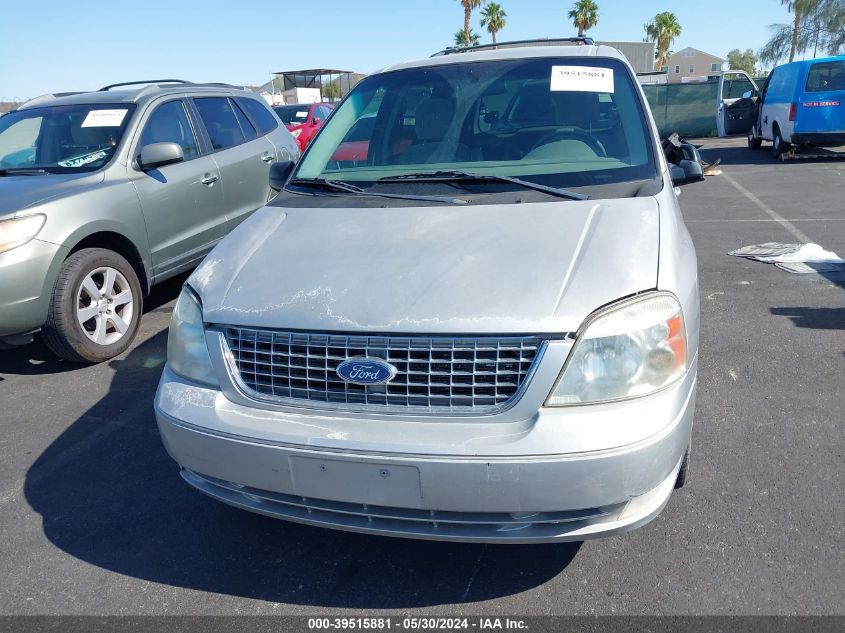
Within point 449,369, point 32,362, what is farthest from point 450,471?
point 32,362

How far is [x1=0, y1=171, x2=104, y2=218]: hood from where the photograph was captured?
4.35 metres

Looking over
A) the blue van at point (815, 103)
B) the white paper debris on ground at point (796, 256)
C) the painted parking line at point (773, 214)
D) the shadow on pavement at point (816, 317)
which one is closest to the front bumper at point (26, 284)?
the shadow on pavement at point (816, 317)

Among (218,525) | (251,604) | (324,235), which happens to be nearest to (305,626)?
(251,604)

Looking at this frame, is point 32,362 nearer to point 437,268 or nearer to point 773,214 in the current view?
point 437,268

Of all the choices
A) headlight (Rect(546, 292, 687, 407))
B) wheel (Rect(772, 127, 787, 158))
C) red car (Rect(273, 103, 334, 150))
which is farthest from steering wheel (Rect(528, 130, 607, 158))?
wheel (Rect(772, 127, 787, 158))

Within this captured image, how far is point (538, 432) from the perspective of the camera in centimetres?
208

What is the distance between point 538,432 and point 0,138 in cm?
533

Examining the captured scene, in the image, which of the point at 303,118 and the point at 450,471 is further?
the point at 303,118

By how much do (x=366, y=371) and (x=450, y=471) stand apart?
410 mm

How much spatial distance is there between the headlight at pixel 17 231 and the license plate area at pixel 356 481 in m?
3.03

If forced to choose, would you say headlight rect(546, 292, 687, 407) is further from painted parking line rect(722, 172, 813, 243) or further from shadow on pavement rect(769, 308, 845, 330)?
painted parking line rect(722, 172, 813, 243)

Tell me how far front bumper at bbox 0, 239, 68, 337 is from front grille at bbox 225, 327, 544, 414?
2.61 m

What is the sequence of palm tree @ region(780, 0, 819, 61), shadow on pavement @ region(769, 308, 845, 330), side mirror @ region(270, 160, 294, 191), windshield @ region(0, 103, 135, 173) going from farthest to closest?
palm tree @ region(780, 0, 819, 61) → windshield @ region(0, 103, 135, 173) → shadow on pavement @ region(769, 308, 845, 330) → side mirror @ region(270, 160, 294, 191)

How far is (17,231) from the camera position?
427 cm
